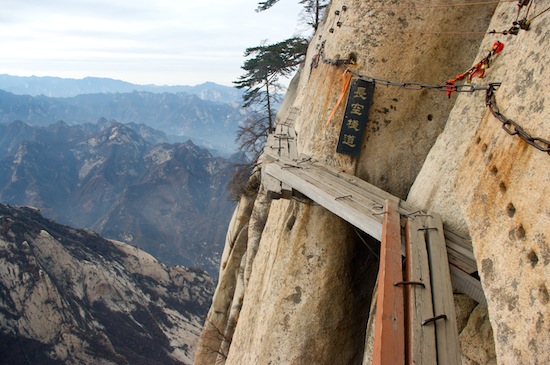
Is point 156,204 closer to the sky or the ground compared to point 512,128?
closer to the ground

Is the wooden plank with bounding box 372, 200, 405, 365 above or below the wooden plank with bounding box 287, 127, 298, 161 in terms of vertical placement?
above

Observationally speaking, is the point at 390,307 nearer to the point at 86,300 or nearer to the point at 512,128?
the point at 512,128

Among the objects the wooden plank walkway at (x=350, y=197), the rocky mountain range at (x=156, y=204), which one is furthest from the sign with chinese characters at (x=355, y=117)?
the rocky mountain range at (x=156, y=204)

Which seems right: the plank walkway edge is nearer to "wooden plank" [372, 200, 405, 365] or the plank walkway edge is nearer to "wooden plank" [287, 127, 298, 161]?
"wooden plank" [372, 200, 405, 365]

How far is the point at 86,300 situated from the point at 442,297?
67554 millimetres

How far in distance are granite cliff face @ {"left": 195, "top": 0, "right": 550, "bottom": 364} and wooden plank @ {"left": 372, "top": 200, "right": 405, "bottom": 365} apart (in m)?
1.03

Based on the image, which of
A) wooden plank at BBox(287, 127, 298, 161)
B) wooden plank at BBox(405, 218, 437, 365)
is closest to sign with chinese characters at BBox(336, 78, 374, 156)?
wooden plank at BBox(287, 127, 298, 161)

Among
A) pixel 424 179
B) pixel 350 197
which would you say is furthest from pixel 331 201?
pixel 424 179

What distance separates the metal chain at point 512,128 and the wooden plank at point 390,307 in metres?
2.23

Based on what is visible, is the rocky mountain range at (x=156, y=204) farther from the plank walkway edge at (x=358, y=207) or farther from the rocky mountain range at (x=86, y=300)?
the plank walkway edge at (x=358, y=207)

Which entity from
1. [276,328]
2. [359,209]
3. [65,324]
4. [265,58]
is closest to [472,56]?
[359,209]

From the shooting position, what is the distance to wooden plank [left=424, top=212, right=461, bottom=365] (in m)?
4.37

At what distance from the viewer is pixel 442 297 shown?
5.04 metres

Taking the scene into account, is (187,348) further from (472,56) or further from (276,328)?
(472,56)
